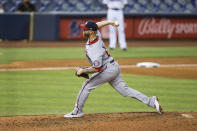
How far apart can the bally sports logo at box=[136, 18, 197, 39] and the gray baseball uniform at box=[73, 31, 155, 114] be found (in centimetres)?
1464

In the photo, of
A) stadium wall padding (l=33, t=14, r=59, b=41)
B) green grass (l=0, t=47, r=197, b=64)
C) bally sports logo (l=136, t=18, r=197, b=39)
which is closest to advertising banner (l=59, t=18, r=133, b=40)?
stadium wall padding (l=33, t=14, r=59, b=41)

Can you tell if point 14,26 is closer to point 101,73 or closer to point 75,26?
point 75,26

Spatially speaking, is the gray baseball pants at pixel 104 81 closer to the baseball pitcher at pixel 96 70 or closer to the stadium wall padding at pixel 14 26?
the baseball pitcher at pixel 96 70

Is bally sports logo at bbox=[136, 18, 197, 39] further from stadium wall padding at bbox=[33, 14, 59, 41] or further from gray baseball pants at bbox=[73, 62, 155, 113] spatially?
gray baseball pants at bbox=[73, 62, 155, 113]

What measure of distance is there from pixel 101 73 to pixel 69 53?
33.5 feet

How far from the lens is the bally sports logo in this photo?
21641mm

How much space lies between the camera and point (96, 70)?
22.0 ft

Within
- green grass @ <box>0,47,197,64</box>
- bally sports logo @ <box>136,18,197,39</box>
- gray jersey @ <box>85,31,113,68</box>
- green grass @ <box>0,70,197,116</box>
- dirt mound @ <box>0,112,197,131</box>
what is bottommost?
green grass @ <box>0,47,197,64</box>

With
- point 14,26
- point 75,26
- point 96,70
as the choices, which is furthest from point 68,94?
point 75,26

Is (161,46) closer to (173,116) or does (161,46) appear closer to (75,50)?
(75,50)

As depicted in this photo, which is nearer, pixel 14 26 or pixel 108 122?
pixel 108 122

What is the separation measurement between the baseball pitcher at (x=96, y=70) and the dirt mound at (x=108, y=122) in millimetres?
234

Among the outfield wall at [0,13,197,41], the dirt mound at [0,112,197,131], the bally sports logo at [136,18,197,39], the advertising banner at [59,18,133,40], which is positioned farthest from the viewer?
the bally sports logo at [136,18,197,39]

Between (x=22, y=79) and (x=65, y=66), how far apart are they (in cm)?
250
